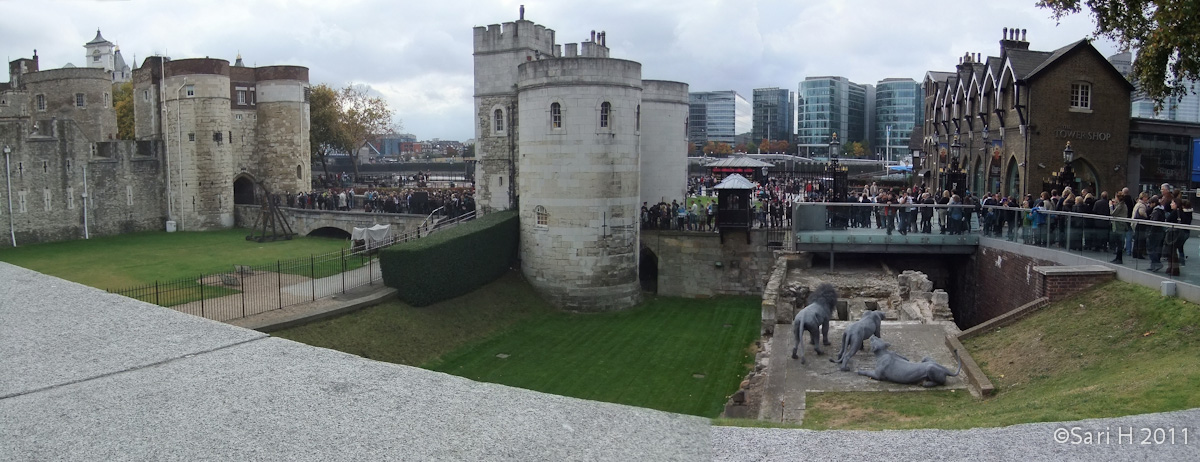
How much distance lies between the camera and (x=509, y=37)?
32938mm

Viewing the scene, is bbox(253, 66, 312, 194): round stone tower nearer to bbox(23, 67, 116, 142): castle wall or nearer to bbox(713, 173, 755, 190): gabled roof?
bbox(23, 67, 116, 142): castle wall

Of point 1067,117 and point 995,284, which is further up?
point 1067,117

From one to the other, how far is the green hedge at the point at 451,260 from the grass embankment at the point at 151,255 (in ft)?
15.3

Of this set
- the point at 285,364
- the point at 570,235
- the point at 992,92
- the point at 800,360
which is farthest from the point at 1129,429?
the point at 992,92

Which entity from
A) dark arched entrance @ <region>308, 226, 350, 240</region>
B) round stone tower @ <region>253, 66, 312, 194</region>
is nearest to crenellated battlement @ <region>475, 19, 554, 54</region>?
dark arched entrance @ <region>308, 226, 350, 240</region>

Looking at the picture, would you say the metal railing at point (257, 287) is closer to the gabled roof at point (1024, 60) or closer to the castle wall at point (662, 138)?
the castle wall at point (662, 138)

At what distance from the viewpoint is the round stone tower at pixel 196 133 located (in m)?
43.6

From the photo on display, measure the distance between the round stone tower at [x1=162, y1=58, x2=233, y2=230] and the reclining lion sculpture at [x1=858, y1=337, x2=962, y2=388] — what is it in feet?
131

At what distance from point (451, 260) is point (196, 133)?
82.2 ft

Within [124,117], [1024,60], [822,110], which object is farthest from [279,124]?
[822,110]

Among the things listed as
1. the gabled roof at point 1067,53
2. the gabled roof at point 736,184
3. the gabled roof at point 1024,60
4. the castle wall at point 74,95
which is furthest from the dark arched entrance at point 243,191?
the gabled roof at point 1067,53

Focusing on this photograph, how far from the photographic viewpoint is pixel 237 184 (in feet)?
157

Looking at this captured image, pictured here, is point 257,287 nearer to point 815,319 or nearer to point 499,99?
point 499,99

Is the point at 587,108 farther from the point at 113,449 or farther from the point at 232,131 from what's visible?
the point at 232,131
